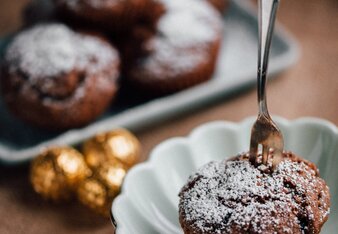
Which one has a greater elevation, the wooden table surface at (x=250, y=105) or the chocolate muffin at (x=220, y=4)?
the chocolate muffin at (x=220, y=4)

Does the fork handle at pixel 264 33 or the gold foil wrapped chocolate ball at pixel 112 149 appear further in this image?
the gold foil wrapped chocolate ball at pixel 112 149

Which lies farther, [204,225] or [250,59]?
[250,59]

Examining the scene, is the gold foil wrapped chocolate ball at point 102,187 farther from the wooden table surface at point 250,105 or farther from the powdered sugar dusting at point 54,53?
the powdered sugar dusting at point 54,53

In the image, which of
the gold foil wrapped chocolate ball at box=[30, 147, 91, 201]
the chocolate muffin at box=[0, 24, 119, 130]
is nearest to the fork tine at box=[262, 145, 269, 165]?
the gold foil wrapped chocolate ball at box=[30, 147, 91, 201]

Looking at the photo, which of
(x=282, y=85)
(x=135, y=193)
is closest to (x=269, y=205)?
(x=135, y=193)

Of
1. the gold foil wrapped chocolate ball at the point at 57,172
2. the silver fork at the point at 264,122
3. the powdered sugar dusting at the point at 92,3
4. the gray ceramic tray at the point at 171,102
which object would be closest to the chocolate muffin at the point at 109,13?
the powdered sugar dusting at the point at 92,3

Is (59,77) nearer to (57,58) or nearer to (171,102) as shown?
(57,58)

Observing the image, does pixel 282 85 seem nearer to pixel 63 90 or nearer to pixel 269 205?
pixel 63 90
